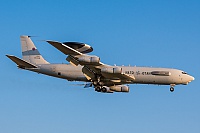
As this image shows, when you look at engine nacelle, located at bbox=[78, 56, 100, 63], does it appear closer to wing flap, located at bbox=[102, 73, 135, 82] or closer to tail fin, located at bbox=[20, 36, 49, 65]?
wing flap, located at bbox=[102, 73, 135, 82]

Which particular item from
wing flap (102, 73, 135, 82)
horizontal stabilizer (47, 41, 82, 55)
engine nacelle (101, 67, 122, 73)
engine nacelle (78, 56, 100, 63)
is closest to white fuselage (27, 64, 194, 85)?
wing flap (102, 73, 135, 82)

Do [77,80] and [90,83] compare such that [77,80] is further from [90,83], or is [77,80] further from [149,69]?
[149,69]

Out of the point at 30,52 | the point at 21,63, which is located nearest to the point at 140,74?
the point at 21,63

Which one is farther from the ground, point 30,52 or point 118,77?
point 30,52

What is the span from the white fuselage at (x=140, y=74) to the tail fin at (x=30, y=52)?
3.73 m

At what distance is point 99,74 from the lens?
208 ft

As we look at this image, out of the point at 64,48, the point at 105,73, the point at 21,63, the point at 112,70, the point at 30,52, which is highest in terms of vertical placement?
the point at 30,52

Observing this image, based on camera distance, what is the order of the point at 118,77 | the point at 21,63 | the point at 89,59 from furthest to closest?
1. the point at 21,63
2. the point at 118,77
3. the point at 89,59

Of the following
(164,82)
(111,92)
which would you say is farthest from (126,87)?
(164,82)

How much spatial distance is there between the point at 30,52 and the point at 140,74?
1750 cm

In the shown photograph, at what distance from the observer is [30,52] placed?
70.9 metres

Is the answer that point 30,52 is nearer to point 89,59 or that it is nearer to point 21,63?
point 21,63

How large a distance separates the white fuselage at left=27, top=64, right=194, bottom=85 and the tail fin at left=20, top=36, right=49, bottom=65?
373 cm

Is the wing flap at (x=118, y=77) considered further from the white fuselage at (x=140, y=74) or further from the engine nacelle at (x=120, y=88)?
the engine nacelle at (x=120, y=88)
